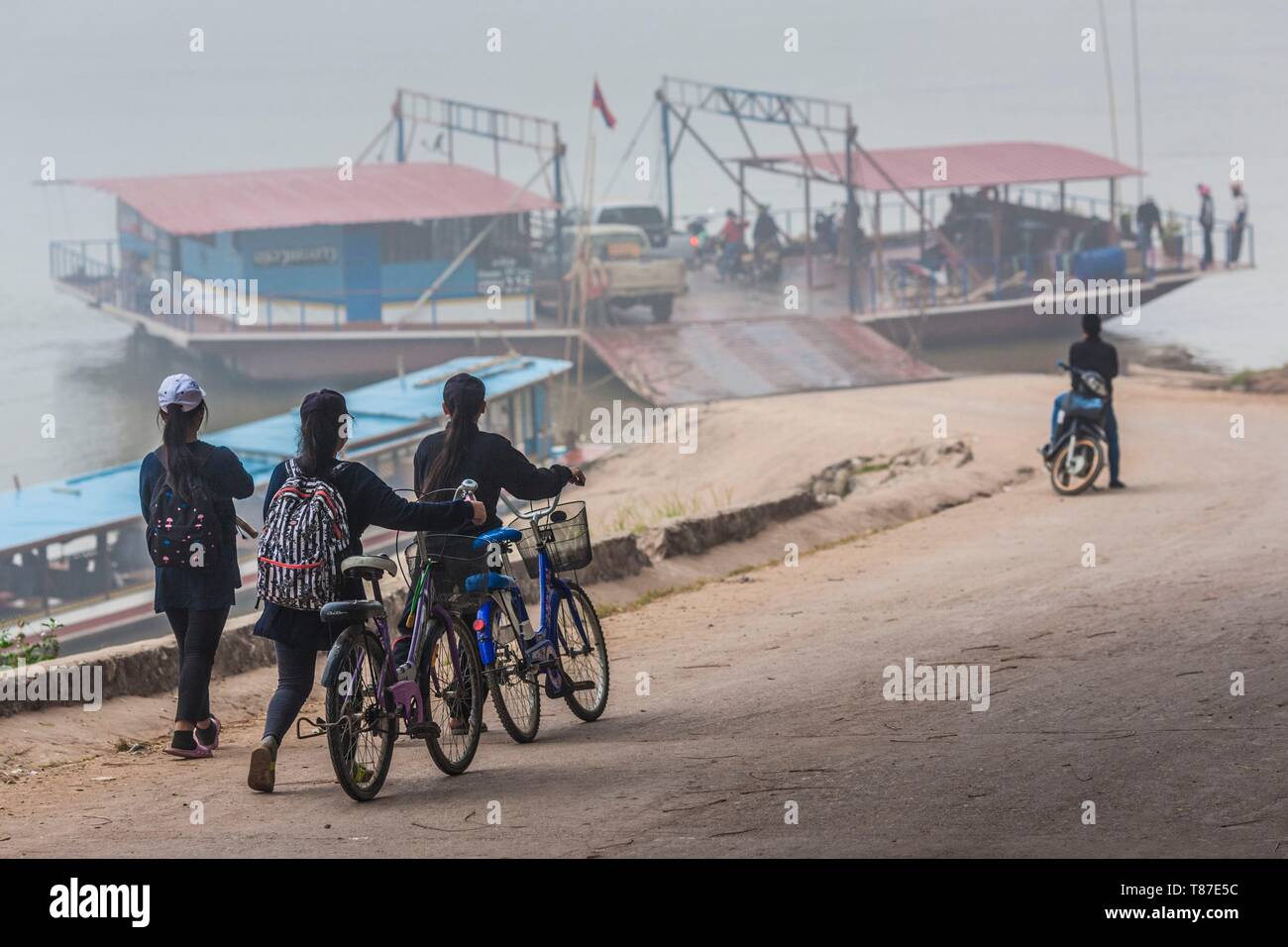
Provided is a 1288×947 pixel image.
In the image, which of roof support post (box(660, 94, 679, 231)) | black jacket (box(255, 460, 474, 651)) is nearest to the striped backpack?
black jacket (box(255, 460, 474, 651))

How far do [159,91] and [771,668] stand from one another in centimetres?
8649

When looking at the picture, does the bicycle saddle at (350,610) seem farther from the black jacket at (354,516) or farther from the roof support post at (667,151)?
the roof support post at (667,151)

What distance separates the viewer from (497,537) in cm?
642

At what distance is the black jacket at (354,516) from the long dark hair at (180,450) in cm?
65

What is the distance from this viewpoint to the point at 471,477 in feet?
21.6

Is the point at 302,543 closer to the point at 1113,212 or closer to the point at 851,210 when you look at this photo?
the point at 851,210

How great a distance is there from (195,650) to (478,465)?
140cm

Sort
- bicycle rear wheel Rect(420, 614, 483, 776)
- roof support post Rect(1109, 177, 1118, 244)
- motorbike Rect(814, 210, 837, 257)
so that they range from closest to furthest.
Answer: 1. bicycle rear wheel Rect(420, 614, 483, 776)
2. roof support post Rect(1109, 177, 1118, 244)
3. motorbike Rect(814, 210, 837, 257)

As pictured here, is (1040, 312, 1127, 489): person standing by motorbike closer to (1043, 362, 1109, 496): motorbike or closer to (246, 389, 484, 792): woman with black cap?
(1043, 362, 1109, 496): motorbike

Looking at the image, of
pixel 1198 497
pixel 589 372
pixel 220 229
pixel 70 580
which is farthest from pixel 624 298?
pixel 1198 497

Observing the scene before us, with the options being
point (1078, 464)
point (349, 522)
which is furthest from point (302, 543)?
point (1078, 464)

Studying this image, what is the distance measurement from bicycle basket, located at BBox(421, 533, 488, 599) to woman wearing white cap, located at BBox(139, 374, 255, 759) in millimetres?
894

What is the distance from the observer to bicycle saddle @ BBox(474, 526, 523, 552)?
6273mm

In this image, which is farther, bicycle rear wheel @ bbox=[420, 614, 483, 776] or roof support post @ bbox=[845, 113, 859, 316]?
roof support post @ bbox=[845, 113, 859, 316]
